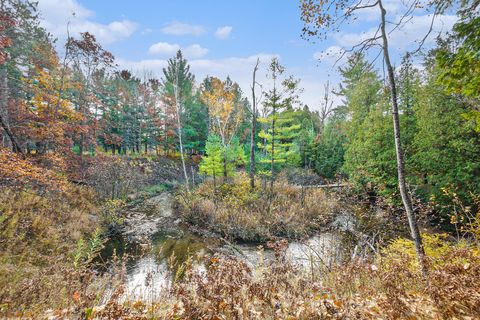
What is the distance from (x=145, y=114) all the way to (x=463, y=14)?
27.7 metres

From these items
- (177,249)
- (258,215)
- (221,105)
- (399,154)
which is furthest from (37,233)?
(221,105)

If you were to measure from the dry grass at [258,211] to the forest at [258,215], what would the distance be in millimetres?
83

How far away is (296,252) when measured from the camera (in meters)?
7.97

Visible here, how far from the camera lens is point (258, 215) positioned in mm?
10312

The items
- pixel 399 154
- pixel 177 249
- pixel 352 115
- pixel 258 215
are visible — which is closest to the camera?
pixel 399 154

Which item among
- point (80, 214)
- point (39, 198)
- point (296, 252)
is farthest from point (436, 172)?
point (39, 198)

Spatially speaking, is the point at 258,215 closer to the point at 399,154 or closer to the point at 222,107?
the point at 399,154

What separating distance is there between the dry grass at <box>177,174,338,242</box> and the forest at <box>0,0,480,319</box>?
83 mm

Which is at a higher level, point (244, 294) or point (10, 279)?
point (244, 294)

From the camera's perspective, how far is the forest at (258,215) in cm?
221

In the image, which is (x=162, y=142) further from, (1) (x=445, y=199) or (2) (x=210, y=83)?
(1) (x=445, y=199)

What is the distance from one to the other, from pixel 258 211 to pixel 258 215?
2.01 feet

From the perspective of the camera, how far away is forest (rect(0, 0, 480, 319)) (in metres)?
2.21

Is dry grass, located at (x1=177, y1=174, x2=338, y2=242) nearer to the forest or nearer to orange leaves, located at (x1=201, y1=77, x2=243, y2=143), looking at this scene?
the forest
